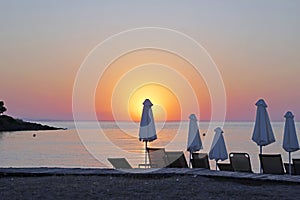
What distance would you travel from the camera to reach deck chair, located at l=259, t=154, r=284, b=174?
10.8 metres

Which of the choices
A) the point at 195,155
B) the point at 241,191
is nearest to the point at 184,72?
the point at 195,155

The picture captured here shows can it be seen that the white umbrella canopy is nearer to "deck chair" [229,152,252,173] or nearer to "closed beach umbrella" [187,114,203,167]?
"deck chair" [229,152,252,173]

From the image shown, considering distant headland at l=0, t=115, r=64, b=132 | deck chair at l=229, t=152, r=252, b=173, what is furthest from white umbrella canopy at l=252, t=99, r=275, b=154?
distant headland at l=0, t=115, r=64, b=132

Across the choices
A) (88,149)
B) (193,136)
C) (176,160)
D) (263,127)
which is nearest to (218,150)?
(193,136)

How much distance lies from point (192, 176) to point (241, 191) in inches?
55.7

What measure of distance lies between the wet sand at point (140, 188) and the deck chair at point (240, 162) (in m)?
3.05

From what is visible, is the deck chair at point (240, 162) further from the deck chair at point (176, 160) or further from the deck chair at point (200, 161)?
the deck chair at point (176, 160)

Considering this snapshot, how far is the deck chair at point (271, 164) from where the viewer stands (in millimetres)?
10836

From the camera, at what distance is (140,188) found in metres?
7.35

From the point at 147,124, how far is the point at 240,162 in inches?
109

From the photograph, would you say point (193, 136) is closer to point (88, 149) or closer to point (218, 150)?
point (218, 150)

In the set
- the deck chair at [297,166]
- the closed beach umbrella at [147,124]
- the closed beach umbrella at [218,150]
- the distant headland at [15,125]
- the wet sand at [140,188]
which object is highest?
the distant headland at [15,125]

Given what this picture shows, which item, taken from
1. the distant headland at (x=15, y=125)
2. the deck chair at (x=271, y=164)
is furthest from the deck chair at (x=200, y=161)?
the distant headland at (x=15, y=125)

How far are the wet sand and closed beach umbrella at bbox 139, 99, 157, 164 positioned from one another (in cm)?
460
